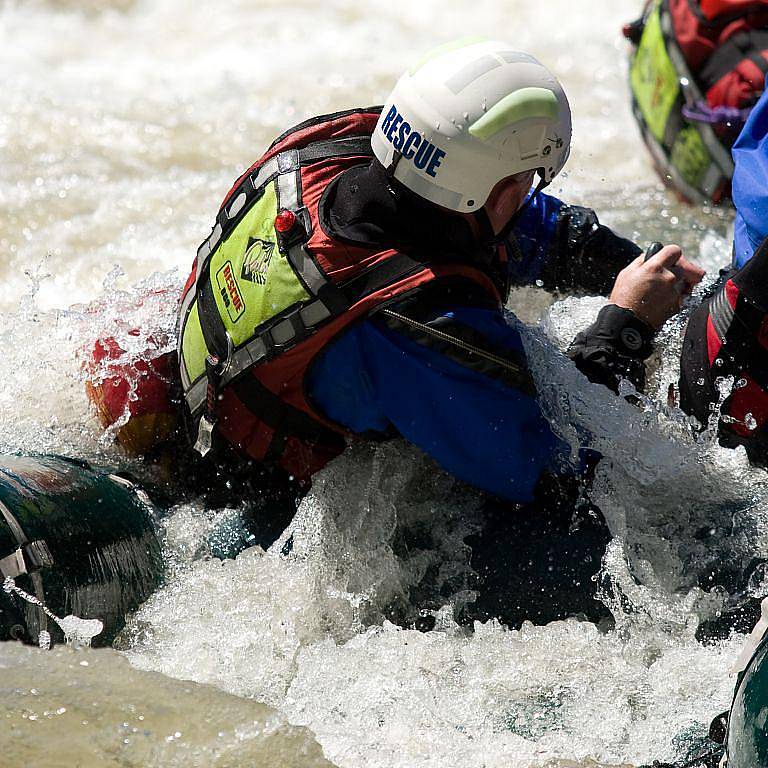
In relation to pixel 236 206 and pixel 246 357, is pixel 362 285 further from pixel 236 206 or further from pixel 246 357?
pixel 236 206

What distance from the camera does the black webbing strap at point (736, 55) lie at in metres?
3.92

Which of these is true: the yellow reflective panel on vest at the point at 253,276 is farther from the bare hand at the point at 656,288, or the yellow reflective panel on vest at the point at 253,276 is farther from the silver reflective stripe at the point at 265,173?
the bare hand at the point at 656,288

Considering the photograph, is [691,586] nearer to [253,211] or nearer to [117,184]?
[253,211]

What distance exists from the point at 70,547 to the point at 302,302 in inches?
27.5

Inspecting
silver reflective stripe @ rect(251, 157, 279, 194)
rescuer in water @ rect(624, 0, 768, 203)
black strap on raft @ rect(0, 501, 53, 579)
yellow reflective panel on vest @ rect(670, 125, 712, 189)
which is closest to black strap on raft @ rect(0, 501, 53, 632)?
black strap on raft @ rect(0, 501, 53, 579)

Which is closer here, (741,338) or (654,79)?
(741,338)

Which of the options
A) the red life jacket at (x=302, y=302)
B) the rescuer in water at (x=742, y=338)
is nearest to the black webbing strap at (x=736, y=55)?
the rescuer in water at (x=742, y=338)

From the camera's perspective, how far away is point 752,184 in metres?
2.40

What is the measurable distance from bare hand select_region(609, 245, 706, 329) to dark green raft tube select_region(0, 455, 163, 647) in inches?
49.7

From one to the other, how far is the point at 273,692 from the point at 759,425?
4.10ft

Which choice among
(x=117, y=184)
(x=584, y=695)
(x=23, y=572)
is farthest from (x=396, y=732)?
(x=117, y=184)

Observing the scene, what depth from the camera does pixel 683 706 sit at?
2.24 meters

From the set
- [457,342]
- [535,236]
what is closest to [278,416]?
[457,342]

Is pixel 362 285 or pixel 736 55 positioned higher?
pixel 736 55
